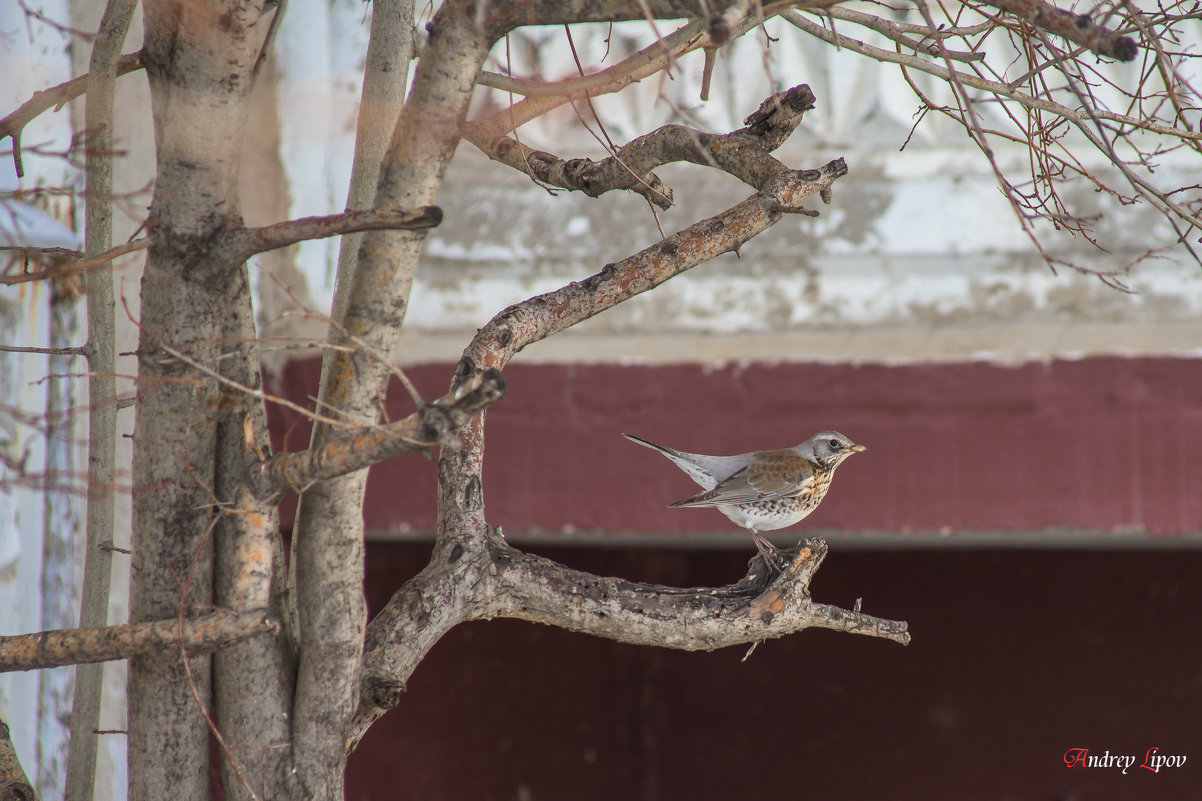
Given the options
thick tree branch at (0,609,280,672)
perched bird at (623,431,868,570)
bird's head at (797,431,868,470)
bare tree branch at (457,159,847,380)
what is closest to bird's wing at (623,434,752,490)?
perched bird at (623,431,868,570)

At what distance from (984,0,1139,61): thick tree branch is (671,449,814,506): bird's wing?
5.56 ft

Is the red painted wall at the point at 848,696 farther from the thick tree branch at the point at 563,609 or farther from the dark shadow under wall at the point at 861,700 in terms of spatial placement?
the thick tree branch at the point at 563,609

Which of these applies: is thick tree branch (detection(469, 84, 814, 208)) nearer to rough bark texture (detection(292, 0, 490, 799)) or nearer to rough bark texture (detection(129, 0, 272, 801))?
rough bark texture (detection(292, 0, 490, 799))

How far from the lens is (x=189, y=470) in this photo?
5.31ft

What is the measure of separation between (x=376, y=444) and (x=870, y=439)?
2474 mm

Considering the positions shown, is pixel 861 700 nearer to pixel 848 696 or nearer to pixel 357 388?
pixel 848 696

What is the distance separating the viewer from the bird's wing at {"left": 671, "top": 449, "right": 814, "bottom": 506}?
294 centimetres

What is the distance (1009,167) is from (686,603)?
91.7 inches

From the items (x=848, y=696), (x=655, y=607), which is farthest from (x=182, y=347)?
(x=848, y=696)

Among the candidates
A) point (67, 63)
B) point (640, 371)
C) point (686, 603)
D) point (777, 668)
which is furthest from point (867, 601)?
point (67, 63)

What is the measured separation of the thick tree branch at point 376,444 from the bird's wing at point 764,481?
153 centimetres

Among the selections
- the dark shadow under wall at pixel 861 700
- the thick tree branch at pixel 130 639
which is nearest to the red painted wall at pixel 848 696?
the dark shadow under wall at pixel 861 700

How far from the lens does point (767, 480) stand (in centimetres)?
300

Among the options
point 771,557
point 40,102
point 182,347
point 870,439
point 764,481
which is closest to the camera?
point 182,347
